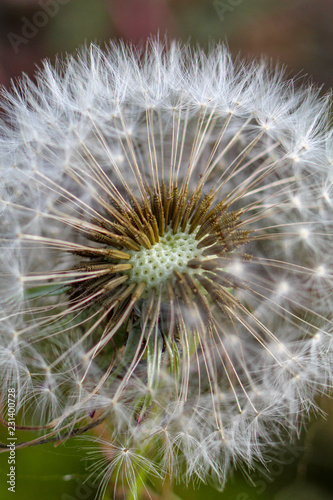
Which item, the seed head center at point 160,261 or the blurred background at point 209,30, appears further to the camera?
the blurred background at point 209,30

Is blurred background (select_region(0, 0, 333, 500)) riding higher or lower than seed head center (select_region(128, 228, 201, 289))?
higher

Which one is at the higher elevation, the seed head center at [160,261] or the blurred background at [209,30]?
the blurred background at [209,30]

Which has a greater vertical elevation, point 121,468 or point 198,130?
point 198,130

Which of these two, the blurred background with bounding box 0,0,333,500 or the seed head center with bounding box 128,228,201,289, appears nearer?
the seed head center with bounding box 128,228,201,289

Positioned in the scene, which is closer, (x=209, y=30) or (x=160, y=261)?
(x=160, y=261)

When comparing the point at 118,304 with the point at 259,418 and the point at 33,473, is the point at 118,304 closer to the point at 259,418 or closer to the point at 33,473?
the point at 259,418

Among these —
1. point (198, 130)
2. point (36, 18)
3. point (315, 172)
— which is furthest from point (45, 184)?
point (36, 18)

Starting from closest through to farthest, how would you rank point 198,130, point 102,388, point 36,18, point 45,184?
point 102,388 < point 45,184 < point 198,130 < point 36,18

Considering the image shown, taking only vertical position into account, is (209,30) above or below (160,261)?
above
